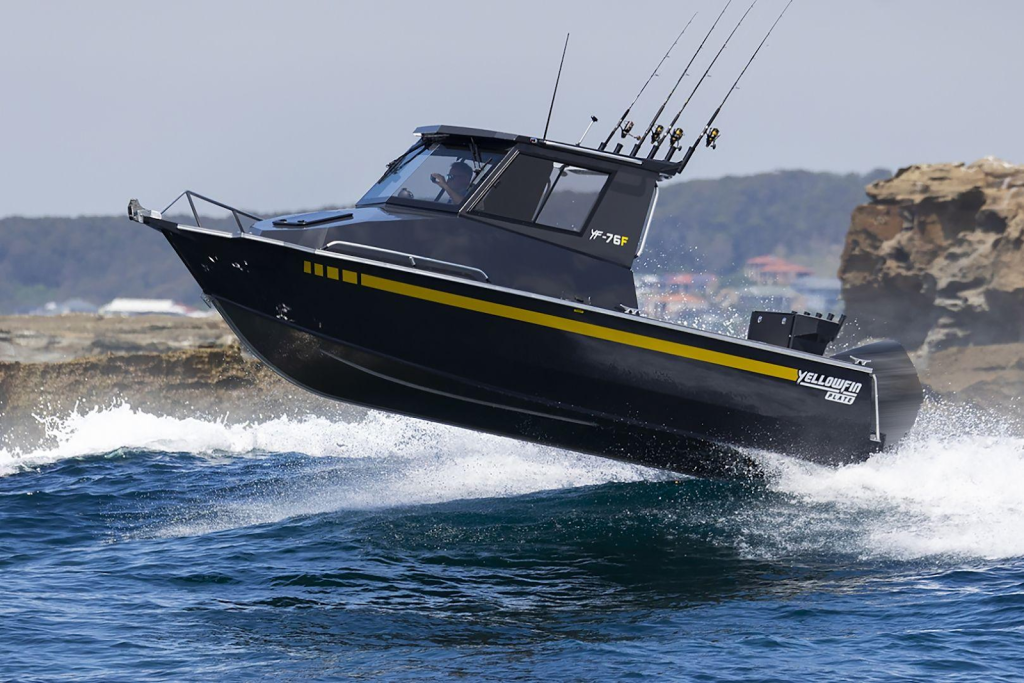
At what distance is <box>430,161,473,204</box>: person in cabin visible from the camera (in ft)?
31.9

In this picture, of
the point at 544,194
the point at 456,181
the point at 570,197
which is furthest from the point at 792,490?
the point at 456,181

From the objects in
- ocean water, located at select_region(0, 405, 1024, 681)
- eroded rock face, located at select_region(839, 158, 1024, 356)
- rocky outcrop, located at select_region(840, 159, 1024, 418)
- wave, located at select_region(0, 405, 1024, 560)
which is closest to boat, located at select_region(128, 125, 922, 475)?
wave, located at select_region(0, 405, 1024, 560)

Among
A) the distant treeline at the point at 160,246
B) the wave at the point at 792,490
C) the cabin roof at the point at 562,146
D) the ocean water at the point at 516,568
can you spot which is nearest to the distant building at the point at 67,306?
the distant treeline at the point at 160,246

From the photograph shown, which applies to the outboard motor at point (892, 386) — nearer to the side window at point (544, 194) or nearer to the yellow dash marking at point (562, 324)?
the yellow dash marking at point (562, 324)

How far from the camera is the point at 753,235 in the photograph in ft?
490

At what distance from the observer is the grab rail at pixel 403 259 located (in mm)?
9172

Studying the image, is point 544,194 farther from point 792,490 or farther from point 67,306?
point 67,306

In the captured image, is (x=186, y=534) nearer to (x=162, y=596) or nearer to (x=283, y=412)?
(x=162, y=596)

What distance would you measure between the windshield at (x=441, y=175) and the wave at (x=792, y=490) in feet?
9.82

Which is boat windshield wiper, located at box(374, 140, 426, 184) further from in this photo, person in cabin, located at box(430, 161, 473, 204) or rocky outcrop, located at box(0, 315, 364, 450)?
rocky outcrop, located at box(0, 315, 364, 450)

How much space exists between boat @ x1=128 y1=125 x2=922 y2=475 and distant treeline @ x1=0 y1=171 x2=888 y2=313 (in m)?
113

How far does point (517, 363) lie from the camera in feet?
30.8

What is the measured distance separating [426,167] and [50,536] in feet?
15.2

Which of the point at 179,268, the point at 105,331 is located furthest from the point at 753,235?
the point at 105,331
